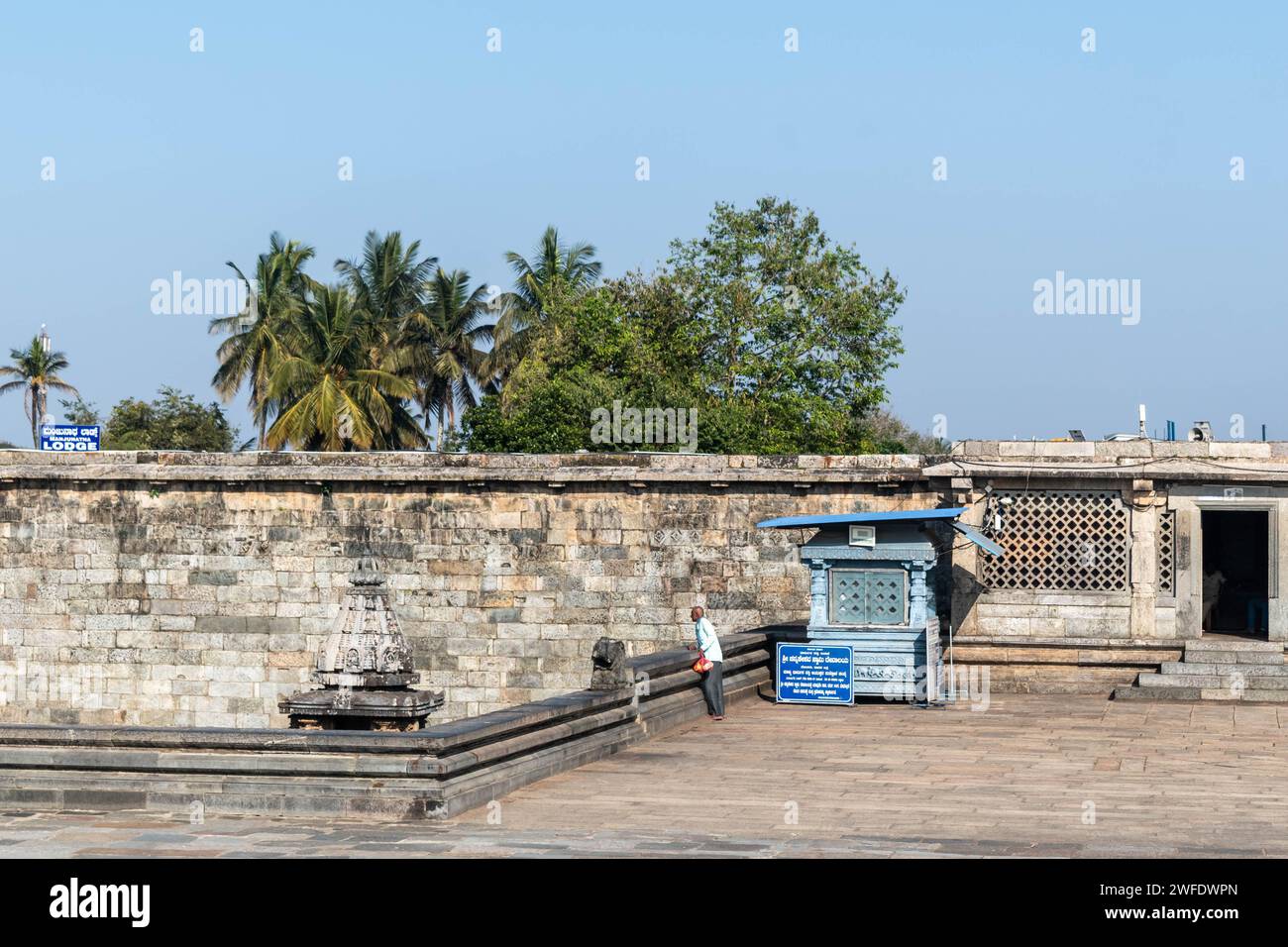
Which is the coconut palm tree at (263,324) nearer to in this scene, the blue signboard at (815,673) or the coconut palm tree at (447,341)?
the coconut palm tree at (447,341)

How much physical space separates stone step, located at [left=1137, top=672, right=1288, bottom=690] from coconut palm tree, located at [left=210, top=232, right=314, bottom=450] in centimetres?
3470

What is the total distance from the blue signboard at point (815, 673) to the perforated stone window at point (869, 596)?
453 millimetres

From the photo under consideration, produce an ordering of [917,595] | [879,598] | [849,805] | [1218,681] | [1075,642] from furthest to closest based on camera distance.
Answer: [1075,642], [1218,681], [879,598], [917,595], [849,805]

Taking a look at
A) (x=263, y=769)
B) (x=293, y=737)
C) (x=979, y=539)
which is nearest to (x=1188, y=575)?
(x=979, y=539)

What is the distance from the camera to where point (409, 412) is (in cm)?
5328

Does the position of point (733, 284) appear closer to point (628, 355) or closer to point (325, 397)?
point (628, 355)

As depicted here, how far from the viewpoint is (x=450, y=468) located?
77.2 feet

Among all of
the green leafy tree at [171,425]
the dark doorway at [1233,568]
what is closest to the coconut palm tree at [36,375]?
the green leafy tree at [171,425]

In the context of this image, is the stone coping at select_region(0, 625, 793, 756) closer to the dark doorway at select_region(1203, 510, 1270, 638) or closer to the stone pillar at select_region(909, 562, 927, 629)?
the stone pillar at select_region(909, 562, 927, 629)

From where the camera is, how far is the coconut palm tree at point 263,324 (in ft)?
164

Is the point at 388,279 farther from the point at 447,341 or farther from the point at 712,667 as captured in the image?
the point at 712,667

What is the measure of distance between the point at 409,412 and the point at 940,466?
35563mm

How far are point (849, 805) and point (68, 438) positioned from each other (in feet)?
60.4

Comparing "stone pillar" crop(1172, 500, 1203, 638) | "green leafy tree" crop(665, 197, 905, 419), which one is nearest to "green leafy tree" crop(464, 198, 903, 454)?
"green leafy tree" crop(665, 197, 905, 419)
